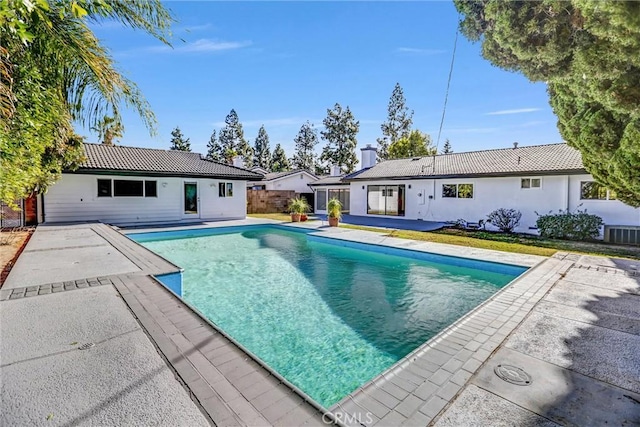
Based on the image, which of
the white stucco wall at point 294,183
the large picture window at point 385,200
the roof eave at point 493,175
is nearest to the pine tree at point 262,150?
the white stucco wall at point 294,183

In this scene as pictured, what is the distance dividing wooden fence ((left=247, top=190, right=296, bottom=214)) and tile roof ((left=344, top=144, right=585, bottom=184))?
6.37 meters

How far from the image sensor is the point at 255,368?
3094mm

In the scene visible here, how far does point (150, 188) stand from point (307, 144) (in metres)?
43.5

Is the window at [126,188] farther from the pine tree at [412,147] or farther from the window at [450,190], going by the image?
the pine tree at [412,147]

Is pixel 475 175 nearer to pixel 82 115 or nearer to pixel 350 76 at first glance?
pixel 350 76

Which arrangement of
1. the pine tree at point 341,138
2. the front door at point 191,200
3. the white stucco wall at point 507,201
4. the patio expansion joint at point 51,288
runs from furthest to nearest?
the pine tree at point 341,138, the front door at point 191,200, the white stucco wall at point 507,201, the patio expansion joint at point 51,288

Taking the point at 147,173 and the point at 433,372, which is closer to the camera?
the point at 433,372

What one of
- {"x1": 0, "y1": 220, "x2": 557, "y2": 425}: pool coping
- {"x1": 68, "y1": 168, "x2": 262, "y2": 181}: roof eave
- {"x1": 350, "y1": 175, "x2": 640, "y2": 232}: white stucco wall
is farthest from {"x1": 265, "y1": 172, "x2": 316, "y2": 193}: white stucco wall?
{"x1": 0, "y1": 220, "x2": 557, "y2": 425}: pool coping

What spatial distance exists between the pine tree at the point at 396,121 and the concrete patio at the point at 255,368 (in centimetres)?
4491

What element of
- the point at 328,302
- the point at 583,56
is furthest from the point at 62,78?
the point at 583,56

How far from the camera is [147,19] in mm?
4250

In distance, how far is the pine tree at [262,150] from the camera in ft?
209

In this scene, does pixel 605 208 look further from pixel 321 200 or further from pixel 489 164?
pixel 321 200

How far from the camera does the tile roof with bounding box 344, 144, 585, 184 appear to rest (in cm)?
1567
